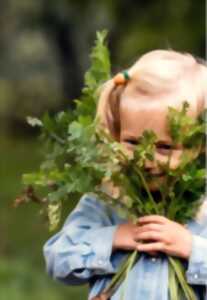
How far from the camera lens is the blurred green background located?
10.8m

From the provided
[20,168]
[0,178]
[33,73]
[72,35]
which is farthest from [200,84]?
[33,73]

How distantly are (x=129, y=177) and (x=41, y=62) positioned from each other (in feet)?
113

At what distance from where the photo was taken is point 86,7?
24016 millimetres

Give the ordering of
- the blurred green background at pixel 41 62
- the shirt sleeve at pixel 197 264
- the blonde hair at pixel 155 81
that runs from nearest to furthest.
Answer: the shirt sleeve at pixel 197 264 < the blonde hair at pixel 155 81 < the blurred green background at pixel 41 62

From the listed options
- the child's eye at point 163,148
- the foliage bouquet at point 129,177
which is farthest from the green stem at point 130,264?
the child's eye at point 163,148

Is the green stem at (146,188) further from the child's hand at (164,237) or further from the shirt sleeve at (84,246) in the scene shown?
the shirt sleeve at (84,246)

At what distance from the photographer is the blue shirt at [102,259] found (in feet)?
15.1

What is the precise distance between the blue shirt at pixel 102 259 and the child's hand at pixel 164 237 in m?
0.03

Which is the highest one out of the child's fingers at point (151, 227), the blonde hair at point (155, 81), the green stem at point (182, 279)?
the blonde hair at point (155, 81)

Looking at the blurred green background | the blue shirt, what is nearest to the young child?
the blue shirt

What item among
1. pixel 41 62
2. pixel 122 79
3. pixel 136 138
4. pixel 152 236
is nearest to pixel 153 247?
pixel 152 236

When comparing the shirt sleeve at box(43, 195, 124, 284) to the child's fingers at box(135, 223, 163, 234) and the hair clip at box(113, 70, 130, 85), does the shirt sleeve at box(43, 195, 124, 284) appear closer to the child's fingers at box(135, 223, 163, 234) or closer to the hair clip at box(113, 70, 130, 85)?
the child's fingers at box(135, 223, 163, 234)

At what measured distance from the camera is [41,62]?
39.0 metres

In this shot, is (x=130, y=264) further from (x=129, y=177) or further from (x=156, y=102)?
(x=156, y=102)
